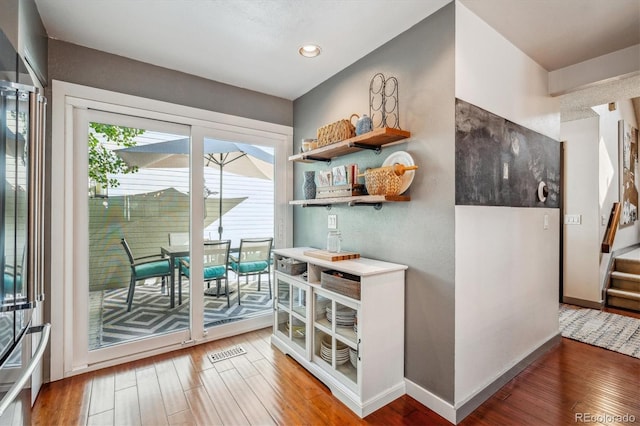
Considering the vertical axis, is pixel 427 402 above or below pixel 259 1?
below

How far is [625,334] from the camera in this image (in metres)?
2.96

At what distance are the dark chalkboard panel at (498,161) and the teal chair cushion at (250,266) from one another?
84.2 inches

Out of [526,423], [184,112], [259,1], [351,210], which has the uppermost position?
[259,1]

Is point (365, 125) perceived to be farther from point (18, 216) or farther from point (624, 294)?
point (624, 294)

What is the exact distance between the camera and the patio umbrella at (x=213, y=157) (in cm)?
260

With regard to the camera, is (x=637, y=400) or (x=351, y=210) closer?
(x=637, y=400)

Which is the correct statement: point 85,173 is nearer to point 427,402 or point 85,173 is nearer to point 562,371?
point 427,402

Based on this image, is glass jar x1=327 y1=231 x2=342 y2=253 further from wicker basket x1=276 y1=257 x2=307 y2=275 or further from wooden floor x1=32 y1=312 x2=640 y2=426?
wooden floor x1=32 y1=312 x2=640 y2=426

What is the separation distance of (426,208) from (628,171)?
5256mm

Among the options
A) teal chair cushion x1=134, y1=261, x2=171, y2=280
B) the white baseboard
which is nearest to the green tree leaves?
teal chair cushion x1=134, y1=261, x2=171, y2=280

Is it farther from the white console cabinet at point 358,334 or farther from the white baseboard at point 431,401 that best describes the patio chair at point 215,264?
the white baseboard at point 431,401

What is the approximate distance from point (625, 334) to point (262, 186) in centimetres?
392

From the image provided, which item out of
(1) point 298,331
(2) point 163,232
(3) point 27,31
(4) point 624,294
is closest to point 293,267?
(1) point 298,331

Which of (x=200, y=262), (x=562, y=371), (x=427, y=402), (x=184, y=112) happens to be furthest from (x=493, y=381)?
(x=184, y=112)
